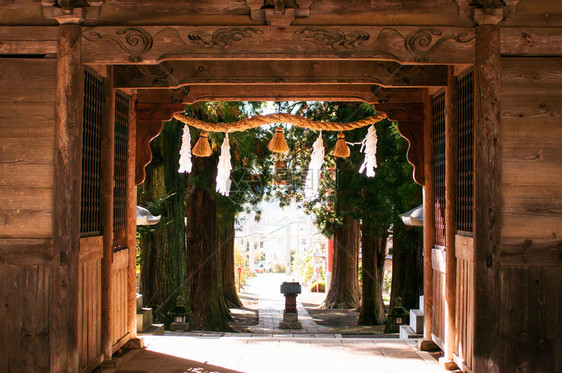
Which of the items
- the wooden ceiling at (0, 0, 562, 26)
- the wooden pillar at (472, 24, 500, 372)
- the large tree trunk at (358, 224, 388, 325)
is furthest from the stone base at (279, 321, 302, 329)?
the wooden ceiling at (0, 0, 562, 26)

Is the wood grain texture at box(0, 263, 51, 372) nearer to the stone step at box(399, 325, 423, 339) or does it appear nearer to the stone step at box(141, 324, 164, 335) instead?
the stone step at box(141, 324, 164, 335)

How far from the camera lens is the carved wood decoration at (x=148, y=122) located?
23.4 ft

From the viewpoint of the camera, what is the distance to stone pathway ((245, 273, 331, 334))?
46.8 feet

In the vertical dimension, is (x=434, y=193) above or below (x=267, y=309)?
above

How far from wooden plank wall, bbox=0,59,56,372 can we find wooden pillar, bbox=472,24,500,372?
11.9 ft

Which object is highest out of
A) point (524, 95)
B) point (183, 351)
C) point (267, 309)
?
point (524, 95)

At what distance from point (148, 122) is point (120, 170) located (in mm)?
799

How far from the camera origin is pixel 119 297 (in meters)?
6.48

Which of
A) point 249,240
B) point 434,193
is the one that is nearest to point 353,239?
point 434,193

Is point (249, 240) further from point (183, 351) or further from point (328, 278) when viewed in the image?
point (183, 351)

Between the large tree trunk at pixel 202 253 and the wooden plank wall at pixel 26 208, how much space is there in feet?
28.5

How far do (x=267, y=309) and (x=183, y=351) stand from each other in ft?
40.6

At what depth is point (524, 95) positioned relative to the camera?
202 inches

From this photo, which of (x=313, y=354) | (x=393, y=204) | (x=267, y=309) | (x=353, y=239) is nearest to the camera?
(x=313, y=354)
